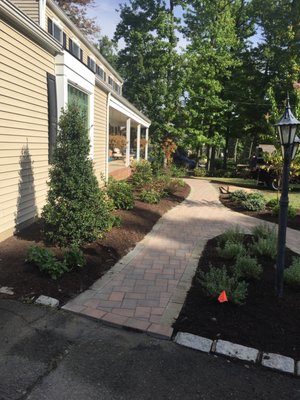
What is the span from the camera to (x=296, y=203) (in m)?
12.0

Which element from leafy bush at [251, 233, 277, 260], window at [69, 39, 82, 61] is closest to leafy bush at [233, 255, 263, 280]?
leafy bush at [251, 233, 277, 260]

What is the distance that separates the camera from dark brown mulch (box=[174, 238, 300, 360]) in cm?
322

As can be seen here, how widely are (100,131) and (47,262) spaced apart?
305 inches

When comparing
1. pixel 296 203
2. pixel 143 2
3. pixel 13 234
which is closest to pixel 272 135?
pixel 296 203

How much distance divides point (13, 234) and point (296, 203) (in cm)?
969

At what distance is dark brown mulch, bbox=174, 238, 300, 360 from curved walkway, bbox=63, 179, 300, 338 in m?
0.19

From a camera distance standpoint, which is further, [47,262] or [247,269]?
[247,269]

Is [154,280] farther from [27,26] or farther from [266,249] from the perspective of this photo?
[27,26]

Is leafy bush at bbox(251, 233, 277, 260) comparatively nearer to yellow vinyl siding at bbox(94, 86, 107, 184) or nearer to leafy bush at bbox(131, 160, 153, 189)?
yellow vinyl siding at bbox(94, 86, 107, 184)

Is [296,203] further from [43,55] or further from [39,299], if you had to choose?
[39,299]

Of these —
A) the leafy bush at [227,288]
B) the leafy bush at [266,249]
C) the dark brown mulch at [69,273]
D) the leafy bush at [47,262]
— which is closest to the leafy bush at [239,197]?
the dark brown mulch at [69,273]

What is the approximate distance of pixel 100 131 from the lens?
11.4m

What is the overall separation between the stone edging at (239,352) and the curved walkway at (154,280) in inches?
8.0

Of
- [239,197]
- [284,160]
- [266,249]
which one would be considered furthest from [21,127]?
[239,197]
